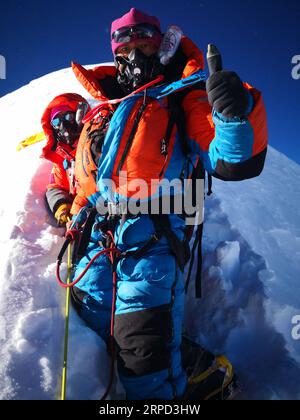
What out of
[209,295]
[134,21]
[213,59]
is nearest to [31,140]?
[134,21]

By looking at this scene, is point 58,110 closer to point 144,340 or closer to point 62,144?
point 62,144

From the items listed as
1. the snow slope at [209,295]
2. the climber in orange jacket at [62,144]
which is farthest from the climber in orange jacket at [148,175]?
the climber in orange jacket at [62,144]

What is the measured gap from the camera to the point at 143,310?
1.97m

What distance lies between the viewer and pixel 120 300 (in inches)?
82.0

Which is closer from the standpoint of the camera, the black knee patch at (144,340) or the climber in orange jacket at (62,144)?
the black knee patch at (144,340)

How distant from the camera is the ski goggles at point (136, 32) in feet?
8.04

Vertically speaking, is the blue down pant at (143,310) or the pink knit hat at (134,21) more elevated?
the pink knit hat at (134,21)

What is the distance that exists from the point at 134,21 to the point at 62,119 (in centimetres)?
120

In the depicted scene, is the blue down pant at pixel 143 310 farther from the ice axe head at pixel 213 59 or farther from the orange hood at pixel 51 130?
the orange hood at pixel 51 130

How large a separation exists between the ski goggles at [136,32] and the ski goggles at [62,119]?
997mm
